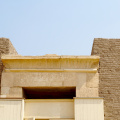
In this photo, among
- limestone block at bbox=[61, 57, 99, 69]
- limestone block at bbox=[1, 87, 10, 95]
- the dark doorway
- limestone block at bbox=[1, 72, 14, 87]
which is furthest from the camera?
the dark doorway

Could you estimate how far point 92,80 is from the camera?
8.58 metres

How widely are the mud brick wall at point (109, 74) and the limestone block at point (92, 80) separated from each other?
0.15 meters

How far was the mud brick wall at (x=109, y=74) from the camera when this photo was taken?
328 inches

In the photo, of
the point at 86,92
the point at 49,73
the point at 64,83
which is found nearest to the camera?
the point at 86,92

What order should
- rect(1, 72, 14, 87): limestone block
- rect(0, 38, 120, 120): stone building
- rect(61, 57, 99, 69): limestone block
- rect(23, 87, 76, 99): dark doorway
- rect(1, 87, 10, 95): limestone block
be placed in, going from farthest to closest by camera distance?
1. rect(23, 87, 76, 99): dark doorway
2. rect(61, 57, 99, 69): limestone block
3. rect(1, 72, 14, 87): limestone block
4. rect(1, 87, 10, 95): limestone block
5. rect(0, 38, 120, 120): stone building

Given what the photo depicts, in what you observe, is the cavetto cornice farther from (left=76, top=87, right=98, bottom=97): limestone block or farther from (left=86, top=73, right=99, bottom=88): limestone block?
(left=76, top=87, right=98, bottom=97): limestone block

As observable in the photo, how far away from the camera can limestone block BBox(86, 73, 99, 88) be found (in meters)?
8.52

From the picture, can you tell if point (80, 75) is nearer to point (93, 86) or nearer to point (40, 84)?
point (93, 86)

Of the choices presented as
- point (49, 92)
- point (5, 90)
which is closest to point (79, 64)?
point (49, 92)

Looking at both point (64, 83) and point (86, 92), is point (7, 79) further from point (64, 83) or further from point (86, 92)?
point (86, 92)

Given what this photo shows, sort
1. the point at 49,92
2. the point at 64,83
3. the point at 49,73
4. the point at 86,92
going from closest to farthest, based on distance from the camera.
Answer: the point at 86,92
the point at 64,83
the point at 49,73
the point at 49,92

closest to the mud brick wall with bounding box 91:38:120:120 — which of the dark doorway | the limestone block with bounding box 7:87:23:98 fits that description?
the dark doorway

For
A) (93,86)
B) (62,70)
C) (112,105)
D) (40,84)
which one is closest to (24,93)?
(40,84)

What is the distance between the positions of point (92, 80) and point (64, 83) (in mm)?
891
